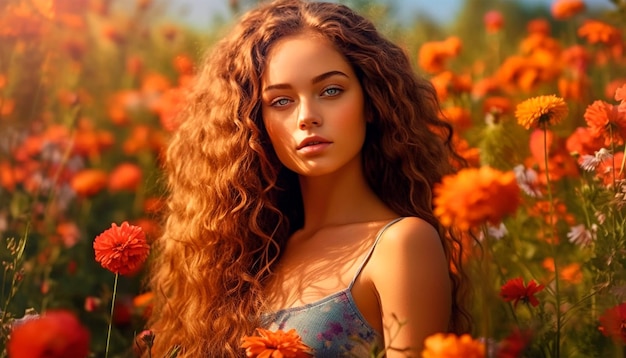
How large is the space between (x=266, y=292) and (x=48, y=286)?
77cm

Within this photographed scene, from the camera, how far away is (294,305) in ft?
6.41

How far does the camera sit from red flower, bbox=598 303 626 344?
1629mm

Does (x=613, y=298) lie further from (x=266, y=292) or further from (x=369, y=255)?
(x=266, y=292)

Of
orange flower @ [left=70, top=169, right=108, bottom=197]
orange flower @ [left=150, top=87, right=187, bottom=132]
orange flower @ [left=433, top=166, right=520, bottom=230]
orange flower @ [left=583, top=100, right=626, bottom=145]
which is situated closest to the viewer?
orange flower @ [left=433, top=166, right=520, bottom=230]

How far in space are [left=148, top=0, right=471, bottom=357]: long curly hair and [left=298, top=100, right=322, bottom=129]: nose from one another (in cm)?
19

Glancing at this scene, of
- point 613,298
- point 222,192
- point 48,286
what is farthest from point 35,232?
point 613,298

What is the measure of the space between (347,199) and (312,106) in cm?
24

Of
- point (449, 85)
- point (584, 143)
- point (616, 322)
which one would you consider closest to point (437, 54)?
point (449, 85)

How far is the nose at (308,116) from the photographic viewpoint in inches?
75.9

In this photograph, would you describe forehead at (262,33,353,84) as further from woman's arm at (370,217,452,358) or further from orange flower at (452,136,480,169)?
orange flower at (452,136,480,169)

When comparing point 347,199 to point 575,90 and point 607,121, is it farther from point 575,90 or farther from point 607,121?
point 575,90

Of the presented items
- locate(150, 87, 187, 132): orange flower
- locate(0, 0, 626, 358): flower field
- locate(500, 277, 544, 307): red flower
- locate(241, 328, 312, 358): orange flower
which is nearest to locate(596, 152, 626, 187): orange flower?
locate(0, 0, 626, 358): flower field

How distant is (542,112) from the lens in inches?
76.0

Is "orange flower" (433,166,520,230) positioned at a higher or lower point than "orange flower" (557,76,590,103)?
higher
